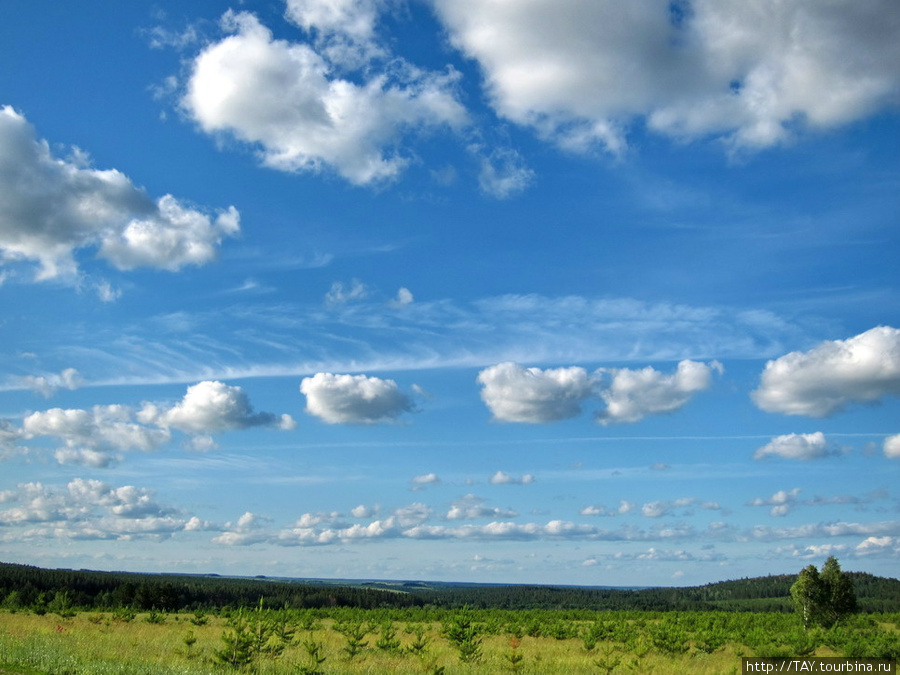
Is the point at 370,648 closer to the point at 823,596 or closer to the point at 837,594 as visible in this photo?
the point at 823,596

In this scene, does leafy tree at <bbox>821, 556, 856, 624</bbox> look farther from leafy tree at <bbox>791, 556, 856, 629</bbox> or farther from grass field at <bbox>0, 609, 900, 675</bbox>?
grass field at <bbox>0, 609, 900, 675</bbox>

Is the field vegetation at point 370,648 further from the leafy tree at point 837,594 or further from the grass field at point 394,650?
the leafy tree at point 837,594

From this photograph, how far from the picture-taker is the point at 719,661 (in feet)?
111

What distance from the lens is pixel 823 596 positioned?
61281 millimetres

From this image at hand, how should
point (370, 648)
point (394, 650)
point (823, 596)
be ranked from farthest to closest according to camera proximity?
point (823, 596) < point (370, 648) < point (394, 650)

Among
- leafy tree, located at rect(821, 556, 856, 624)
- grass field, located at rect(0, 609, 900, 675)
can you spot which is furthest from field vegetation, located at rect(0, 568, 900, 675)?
leafy tree, located at rect(821, 556, 856, 624)

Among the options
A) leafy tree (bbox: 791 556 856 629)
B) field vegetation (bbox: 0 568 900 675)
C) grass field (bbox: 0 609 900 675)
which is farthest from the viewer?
leafy tree (bbox: 791 556 856 629)

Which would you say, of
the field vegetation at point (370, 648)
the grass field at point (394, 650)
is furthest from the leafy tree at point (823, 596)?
the grass field at point (394, 650)

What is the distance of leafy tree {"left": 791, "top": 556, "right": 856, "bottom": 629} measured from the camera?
2399 inches

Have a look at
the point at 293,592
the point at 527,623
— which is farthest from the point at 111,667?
the point at 293,592

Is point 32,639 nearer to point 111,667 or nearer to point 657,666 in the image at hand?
point 111,667

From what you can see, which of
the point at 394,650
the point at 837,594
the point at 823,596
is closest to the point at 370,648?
the point at 394,650

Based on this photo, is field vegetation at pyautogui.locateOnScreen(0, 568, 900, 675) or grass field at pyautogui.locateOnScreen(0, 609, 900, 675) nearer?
grass field at pyautogui.locateOnScreen(0, 609, 900, 675)

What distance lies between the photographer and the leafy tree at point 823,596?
200ft
